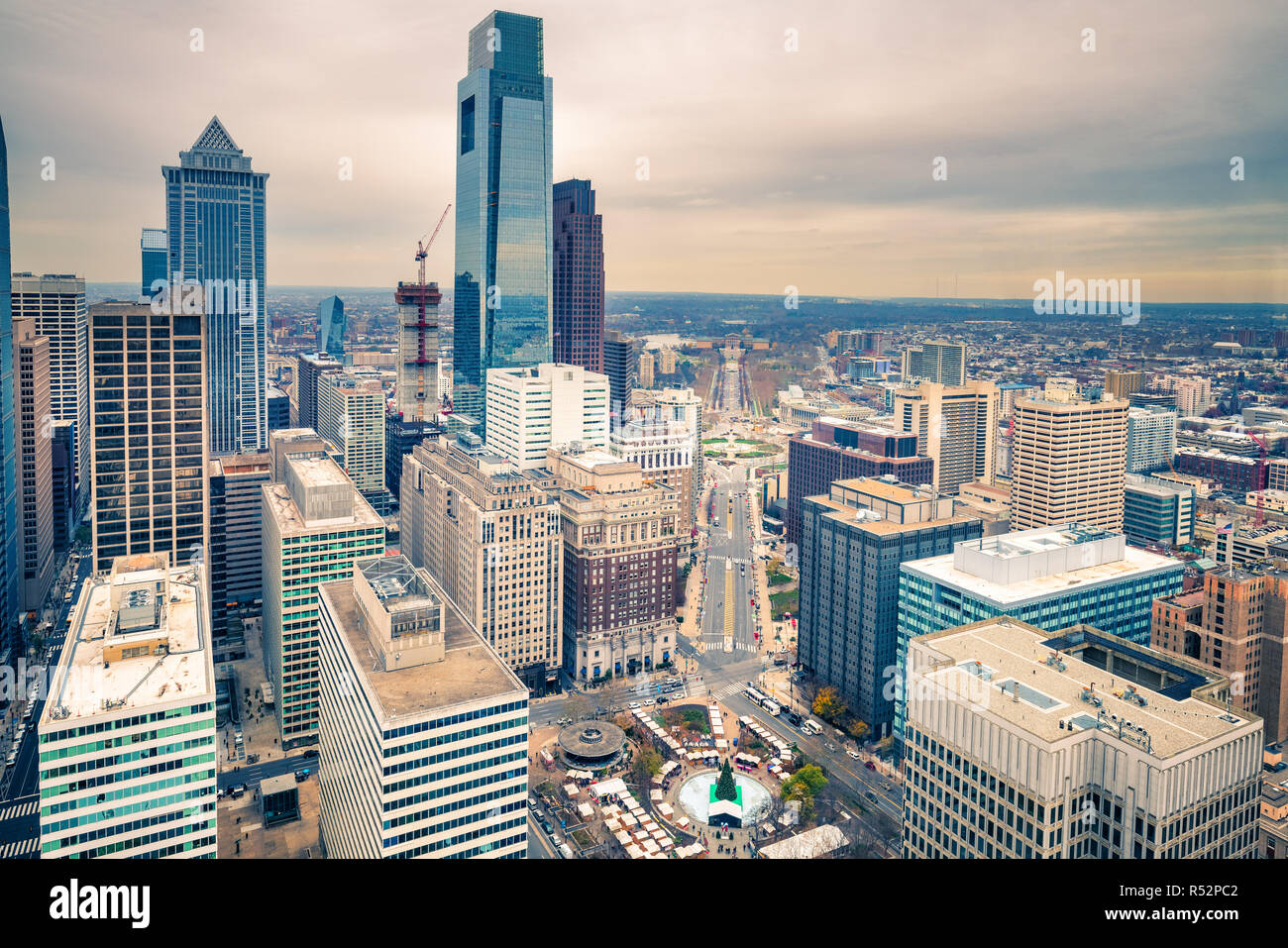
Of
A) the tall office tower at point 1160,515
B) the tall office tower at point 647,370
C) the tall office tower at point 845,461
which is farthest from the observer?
the tall office tower at point 647,370

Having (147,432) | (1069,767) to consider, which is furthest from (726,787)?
(147,432)

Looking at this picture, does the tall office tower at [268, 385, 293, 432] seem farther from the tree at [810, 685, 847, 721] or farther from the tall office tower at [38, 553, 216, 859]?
the tall office tower at [38, 553, 216, 859]

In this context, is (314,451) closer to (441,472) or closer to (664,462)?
(441,472)

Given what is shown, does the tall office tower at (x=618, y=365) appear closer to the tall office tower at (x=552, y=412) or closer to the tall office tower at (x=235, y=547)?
the tall office tower at (x=552, y=412)

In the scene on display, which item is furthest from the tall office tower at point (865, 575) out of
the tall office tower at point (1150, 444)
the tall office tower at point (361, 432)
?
the tall office tower at point (361, 432)

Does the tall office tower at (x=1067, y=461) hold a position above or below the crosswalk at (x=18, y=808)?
above
